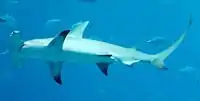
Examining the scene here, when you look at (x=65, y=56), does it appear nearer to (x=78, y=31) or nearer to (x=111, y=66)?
(x=78, y=31)

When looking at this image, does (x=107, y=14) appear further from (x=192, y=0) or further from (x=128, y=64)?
(x=128, y=64)

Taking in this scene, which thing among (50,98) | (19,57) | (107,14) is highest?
(107,14)

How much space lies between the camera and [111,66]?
17594 millimetres

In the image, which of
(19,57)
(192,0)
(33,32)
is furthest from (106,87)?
(192,0)

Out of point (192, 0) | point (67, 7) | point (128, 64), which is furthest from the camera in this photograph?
point (192, 0)

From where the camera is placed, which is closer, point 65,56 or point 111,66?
point 65,56

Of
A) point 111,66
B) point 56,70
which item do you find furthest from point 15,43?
point 111,66

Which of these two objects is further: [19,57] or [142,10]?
[142,10]

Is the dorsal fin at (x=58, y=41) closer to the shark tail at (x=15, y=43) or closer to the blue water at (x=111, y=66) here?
the shark tail at (x=15, y=43)

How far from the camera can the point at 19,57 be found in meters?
3.16

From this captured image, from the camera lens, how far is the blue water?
1591 centimetres

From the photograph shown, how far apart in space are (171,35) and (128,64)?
22.4m

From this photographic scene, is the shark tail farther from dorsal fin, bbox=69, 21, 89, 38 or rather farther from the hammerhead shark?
dorsal fin, bbox=69, 21, 89, 38

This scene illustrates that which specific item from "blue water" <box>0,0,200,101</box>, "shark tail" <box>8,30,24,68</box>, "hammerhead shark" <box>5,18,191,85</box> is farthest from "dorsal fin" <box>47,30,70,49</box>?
"blue water" <box>0,0,200,101</box>
